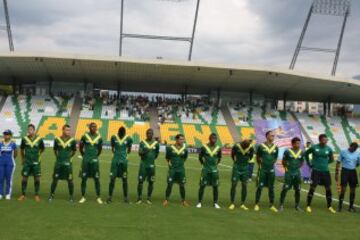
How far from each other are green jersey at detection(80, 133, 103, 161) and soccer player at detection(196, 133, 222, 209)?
2.71m

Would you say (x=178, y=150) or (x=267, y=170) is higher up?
(x=178, y=150)

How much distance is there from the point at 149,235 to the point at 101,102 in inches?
→ 1703

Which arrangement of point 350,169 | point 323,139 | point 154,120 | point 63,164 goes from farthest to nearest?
1. point 154,120
2. point 350,169
3. point 323,139
4. point 63,164

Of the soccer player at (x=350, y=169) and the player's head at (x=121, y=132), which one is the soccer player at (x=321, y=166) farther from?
the player's head at (x=121, y=132)

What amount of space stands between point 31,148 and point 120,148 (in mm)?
2279

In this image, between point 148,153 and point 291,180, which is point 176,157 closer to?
point 148,153

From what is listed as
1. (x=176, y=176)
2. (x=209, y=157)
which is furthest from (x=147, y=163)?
(x=209, y=157)

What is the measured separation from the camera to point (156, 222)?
31.1 feet

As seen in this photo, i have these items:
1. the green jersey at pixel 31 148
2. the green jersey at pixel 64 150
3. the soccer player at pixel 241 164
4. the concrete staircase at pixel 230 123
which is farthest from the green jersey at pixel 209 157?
the concrete staircase at pixel 230 123

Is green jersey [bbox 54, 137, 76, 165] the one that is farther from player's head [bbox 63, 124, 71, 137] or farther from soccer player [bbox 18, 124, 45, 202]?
soccer player [bbox 18, 124, 45, 202]

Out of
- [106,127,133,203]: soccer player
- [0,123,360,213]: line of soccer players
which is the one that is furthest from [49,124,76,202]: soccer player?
[106,127,133,203]: soccer player

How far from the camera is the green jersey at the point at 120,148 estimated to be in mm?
11945

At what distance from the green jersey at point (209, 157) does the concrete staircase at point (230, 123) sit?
3382cm

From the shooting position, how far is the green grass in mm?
8406
